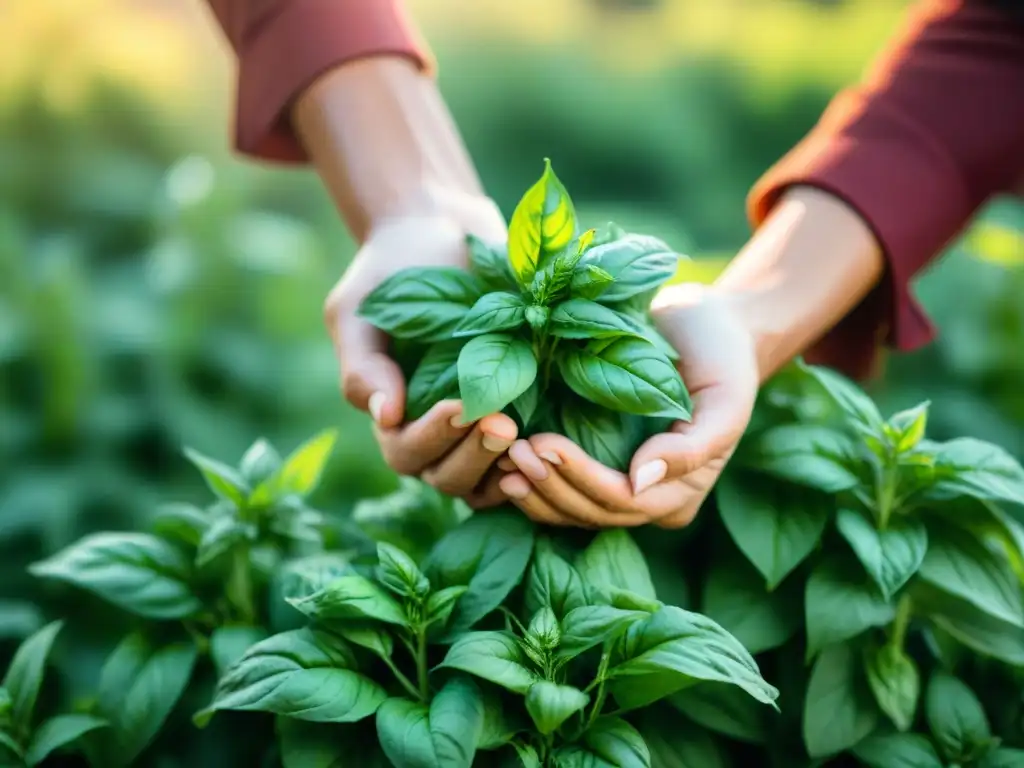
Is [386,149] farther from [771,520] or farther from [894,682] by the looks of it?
[894,682]

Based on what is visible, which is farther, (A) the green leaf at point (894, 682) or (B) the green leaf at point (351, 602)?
(A) the green leaf at point (894, 682)

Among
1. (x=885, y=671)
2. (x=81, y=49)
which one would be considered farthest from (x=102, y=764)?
(x=81, y=49)

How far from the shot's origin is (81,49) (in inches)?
94.8

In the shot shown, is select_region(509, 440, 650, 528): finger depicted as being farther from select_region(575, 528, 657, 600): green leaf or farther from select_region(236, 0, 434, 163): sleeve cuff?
select_region(236, 0, 434, 163): sleeve cuff

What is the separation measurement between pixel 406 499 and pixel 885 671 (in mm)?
491

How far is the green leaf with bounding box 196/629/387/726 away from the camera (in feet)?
2.63

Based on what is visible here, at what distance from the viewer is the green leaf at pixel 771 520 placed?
3.09 feet

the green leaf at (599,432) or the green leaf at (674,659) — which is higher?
the green leaf at (599,432)

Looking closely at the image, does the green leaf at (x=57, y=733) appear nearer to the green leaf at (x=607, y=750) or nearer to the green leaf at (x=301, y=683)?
the green leaf at (x=301, y=683)

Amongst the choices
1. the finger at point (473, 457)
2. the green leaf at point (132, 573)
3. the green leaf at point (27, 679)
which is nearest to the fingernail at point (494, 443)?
the finger at point (473, 457)

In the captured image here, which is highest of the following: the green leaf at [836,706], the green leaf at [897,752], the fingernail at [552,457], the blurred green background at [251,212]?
the fingernail at [552,457]

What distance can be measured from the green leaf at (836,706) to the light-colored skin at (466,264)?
181 mm

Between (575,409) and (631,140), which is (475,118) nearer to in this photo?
(631,140)

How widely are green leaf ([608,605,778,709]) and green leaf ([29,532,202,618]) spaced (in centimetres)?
42
